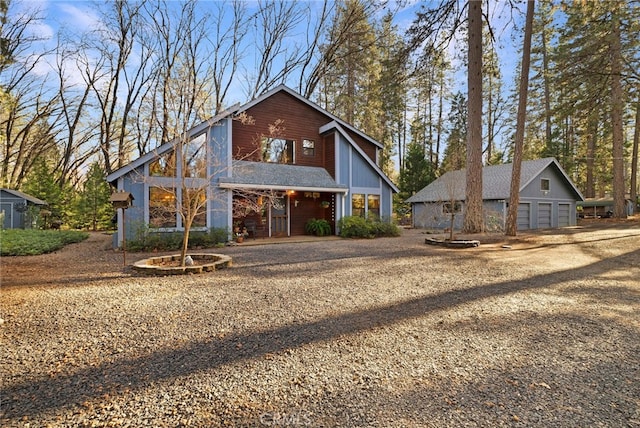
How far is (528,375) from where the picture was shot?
2.45 meters

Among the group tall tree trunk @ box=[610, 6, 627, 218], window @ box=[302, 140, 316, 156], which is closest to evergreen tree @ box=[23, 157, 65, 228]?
window @ box=[302, 140, 316, 156]

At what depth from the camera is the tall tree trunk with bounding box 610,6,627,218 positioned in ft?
48.5

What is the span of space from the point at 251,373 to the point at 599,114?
2427 cm

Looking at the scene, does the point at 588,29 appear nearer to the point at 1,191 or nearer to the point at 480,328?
the point at 480,328

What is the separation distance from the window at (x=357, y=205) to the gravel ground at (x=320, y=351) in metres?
8.78

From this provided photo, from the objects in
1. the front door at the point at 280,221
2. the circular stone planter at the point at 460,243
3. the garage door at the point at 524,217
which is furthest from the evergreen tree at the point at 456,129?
the circular stone planter at the point at 460,243

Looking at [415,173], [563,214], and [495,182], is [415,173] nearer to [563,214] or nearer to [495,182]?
[495,182]

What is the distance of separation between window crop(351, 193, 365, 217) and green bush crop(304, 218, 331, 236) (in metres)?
1.43

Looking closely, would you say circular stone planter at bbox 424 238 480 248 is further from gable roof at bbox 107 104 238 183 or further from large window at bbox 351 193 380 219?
gable roof at bbox 107 104 238 183

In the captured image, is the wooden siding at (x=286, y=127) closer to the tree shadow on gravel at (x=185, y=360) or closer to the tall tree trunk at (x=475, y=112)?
the tall tree trunk at (x=475, y=112)

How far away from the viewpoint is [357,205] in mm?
14555

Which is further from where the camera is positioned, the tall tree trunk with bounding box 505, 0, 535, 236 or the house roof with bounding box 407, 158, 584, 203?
the house roof with bounding box 407, 158, 584, 203

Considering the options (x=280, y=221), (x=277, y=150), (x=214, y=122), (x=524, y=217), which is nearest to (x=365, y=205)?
(x=280, y=221)

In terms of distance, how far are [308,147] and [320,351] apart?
12746mm
